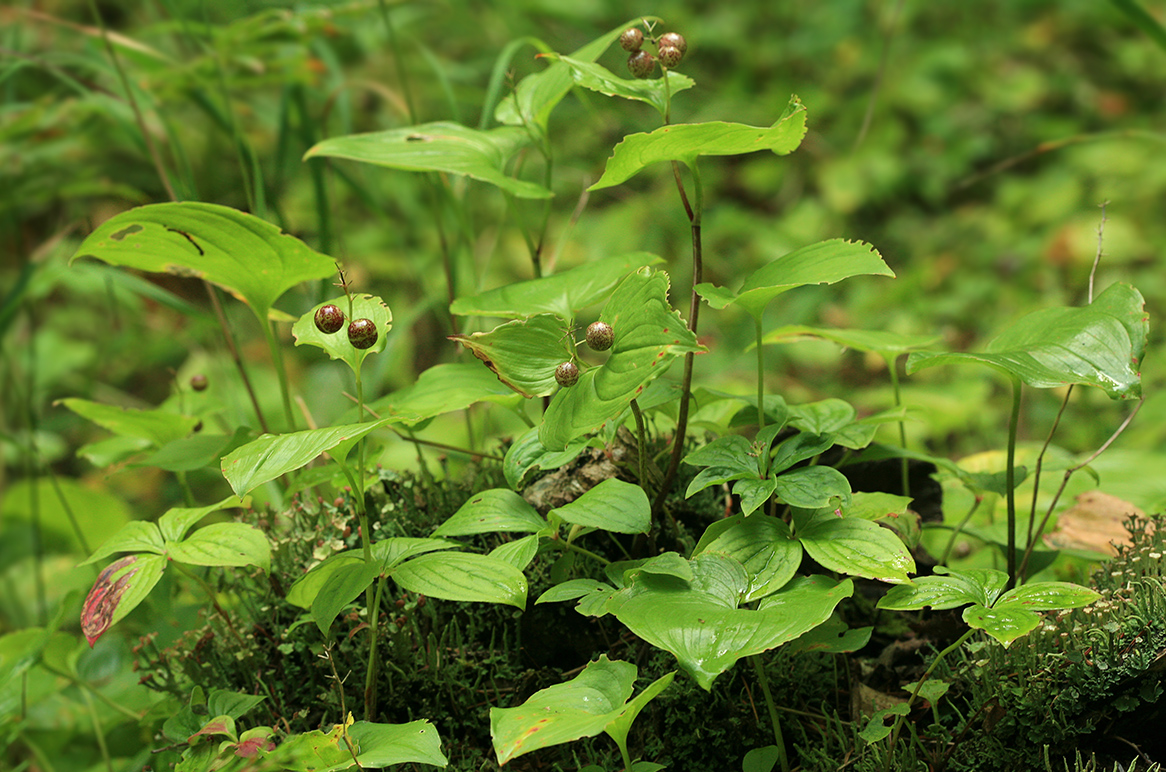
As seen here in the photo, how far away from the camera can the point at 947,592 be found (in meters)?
0.81

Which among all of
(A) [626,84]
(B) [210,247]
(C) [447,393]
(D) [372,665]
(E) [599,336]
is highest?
(A) [626,84]

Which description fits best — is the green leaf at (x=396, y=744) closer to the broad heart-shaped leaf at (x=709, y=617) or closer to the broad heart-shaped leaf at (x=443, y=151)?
the broad heart-shaped leaf at (x=709, y=617)

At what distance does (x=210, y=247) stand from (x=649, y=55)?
623 mm

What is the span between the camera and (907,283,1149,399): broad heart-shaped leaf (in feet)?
2.68

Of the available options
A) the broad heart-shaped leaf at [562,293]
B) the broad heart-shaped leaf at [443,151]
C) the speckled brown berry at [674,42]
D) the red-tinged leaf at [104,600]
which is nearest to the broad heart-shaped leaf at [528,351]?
the broad heart-shaped leaf at [562,293]

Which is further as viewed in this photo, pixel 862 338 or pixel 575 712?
pixel 862 338

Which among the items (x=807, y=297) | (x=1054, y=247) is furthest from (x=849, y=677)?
(x=1054, y=247)

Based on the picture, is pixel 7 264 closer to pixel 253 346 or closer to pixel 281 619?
pixel 253 346

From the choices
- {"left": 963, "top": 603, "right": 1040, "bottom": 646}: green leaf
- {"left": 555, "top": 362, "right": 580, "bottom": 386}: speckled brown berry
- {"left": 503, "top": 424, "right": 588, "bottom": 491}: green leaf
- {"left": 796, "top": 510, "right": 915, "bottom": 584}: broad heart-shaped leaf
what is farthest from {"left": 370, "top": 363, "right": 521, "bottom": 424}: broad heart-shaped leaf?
{"left": 963, "top": 603, "right": 1040, "bottom": 646}: green leaf

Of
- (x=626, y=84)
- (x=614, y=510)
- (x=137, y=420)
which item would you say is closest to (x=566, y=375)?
(x=614, y=510)

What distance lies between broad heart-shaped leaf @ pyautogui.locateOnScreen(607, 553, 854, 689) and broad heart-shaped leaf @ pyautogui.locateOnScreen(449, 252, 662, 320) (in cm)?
38

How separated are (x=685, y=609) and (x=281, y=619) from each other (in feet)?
2.15

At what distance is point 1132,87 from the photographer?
4211 millimetres

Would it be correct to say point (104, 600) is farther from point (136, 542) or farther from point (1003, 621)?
point (1003, 621)
